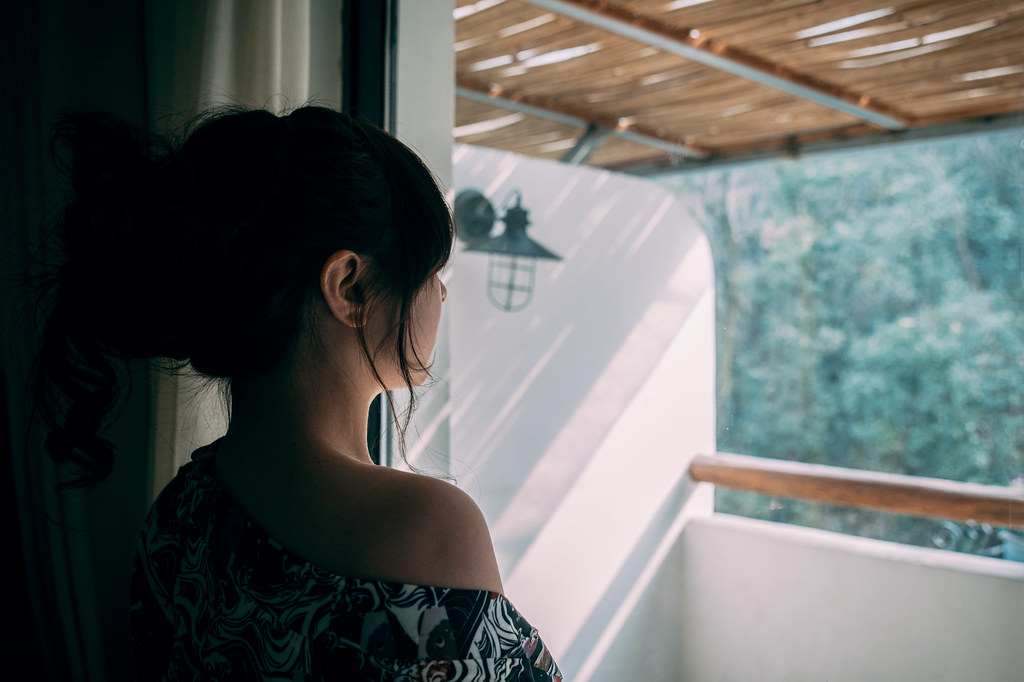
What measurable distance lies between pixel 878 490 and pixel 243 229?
1188 millimetres

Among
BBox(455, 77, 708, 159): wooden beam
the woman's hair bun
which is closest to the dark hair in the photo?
the woman's hair bun

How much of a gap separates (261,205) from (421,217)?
120 millimetres

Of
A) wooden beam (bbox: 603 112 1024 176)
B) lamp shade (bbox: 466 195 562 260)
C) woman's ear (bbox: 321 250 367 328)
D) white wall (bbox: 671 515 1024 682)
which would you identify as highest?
wooden beam (bbox: 603 112 1024 176)

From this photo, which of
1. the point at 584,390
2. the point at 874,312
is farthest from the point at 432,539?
the point at 584,390

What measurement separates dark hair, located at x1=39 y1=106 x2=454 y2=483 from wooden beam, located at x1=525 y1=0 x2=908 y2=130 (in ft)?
3.90

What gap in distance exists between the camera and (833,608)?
1.68m

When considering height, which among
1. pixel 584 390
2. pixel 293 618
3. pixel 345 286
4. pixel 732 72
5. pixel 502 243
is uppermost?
pixel 732 72

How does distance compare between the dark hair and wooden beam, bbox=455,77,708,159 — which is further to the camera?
wooden beam, bbox=455,77,708,159

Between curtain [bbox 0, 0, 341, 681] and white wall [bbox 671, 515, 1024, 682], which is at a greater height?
curtain [bbox 0, 0, 341, 681]

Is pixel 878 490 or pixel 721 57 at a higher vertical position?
pixel 721 57

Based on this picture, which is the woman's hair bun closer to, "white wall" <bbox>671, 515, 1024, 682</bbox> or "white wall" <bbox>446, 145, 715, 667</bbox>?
"white wall" <bbox>671, 515, 1024, 682</bbox>

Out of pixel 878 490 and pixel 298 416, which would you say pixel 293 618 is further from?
pixel 878 490

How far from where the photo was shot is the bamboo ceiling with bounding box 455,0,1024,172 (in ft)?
3.79

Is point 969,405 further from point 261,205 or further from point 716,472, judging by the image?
point 716,472
